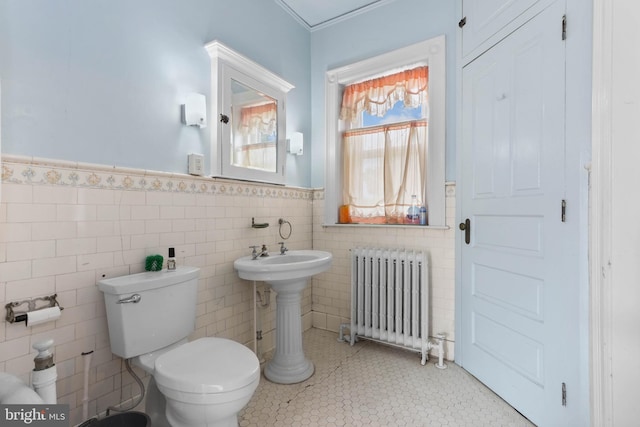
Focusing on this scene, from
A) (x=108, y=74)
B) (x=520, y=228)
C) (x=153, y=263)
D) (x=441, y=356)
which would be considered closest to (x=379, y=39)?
(x=520, y=228)

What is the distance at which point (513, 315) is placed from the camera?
1654 mm

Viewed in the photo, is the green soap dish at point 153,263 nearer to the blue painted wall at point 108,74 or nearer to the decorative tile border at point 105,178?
the decorative tile border at point 105,178

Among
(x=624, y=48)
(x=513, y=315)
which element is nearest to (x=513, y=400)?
(x=513, y=315)

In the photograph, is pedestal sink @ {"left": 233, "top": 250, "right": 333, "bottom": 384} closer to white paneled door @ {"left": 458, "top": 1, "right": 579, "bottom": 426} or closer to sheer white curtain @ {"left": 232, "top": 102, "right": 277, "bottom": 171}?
sheer white curtain @ {"left": 232, "top": 102, "right": 277, "bottom": 171}

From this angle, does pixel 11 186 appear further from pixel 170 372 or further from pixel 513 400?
pixel 513 400

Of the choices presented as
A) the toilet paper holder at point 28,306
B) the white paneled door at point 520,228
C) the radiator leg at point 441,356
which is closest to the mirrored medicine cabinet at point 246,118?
the toilet paper holder at point 28,306

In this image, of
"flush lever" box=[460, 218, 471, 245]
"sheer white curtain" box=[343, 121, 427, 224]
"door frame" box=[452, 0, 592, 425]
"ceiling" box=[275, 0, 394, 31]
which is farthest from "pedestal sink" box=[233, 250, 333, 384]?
"ceiling" box=[275, 0, 394, 31]

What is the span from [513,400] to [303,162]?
7.32ft

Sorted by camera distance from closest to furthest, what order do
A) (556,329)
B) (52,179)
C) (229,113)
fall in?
(52,179) → (556,329) → (229,113)

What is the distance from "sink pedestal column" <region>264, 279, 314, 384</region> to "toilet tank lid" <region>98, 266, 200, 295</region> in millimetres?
626

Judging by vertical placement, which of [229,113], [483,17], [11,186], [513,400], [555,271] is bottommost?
[513,400]

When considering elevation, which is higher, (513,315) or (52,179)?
(52,179)

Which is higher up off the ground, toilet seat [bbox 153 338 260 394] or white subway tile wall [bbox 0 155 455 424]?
white subway tile wall [bbox 0 155 455 424]

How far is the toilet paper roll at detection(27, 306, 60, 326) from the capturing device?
3.74ft
